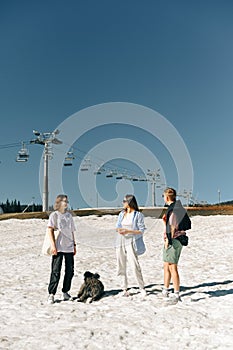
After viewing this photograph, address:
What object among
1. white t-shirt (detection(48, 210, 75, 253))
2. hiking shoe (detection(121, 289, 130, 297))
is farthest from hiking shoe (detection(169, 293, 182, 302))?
white t-shirt (detection(48, 210, 75, 253))

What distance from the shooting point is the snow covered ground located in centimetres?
604

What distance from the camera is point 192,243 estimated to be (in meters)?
17.1

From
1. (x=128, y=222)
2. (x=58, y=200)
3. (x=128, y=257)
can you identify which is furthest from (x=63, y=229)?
(x=128, y=257)

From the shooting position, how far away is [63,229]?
823 cm

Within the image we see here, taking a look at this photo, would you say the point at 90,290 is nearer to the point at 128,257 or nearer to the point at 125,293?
the point at 125,293

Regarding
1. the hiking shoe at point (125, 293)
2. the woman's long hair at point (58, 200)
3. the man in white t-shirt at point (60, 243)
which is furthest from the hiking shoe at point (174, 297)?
the woman's long hair at point (58, 200)

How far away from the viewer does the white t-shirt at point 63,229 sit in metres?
8.16

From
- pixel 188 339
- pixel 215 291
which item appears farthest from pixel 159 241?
pixel 188 339

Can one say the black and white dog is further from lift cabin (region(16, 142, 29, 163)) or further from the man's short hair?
lift cabin (region(16, 142, 29, 163))

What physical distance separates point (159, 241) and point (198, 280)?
7976mm

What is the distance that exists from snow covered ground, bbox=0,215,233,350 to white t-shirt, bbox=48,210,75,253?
108 centimetres

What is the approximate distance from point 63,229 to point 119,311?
6.18 ft

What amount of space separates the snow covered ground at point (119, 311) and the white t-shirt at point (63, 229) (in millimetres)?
1077

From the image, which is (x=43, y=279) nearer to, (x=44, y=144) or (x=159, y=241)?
(x=159, y=241)
